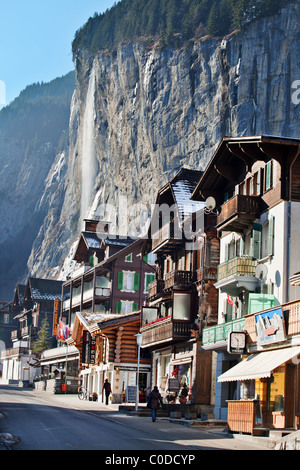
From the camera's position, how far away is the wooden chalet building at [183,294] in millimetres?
40875

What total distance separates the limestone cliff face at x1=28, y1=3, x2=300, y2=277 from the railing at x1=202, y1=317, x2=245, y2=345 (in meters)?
56.8

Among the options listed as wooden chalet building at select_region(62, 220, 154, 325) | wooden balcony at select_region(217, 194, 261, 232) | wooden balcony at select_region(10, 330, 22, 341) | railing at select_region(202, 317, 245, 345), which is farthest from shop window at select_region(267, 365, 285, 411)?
wooden balcony at select_region(10, 330, 22, 341)

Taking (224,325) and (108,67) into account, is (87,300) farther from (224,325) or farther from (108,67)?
(108,67)

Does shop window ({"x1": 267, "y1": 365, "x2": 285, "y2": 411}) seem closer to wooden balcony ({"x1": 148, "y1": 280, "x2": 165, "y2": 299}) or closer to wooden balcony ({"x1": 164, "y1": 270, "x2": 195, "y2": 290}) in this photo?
Answer: wooden balcony ({"x1": 164, "y1": 270, "x2": 195, "y2": 290})

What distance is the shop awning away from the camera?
25052mm

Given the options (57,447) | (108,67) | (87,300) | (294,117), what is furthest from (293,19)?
(57,447)

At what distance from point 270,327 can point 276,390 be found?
2.45 m

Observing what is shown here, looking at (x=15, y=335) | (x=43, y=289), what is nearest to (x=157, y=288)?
(x=43, y=289)

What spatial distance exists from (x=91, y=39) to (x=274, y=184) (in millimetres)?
110595

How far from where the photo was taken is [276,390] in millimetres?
27859

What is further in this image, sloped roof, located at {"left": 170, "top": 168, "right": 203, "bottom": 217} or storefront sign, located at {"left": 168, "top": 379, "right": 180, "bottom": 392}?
sloped roof, located at {"left": 170, "top": 168, "right": 203, "bottom": 217}

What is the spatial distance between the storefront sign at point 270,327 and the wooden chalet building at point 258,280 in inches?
1.5

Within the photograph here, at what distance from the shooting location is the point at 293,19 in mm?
95875

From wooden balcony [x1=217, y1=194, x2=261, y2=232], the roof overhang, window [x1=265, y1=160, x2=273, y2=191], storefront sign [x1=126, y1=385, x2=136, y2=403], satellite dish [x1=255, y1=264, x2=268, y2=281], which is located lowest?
storefront sign [x1=126, y1=385, x2=136, y2=403]
